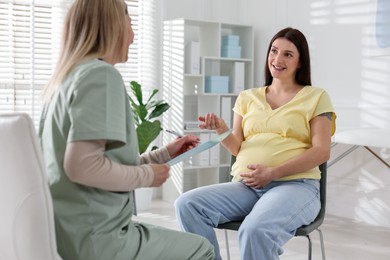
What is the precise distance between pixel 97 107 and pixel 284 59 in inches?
50.4

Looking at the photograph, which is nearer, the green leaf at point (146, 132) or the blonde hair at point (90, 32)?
the blonde hair at point (90, 32)

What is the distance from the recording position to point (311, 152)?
2.29 m

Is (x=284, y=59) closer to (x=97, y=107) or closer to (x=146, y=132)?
(x=97, y=107)

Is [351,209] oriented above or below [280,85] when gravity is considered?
below

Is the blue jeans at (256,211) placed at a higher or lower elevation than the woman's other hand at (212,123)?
lower

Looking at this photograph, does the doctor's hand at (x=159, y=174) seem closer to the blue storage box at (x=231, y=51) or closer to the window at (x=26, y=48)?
the window at (x=26, y=48)

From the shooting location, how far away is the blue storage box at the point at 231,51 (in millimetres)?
5356

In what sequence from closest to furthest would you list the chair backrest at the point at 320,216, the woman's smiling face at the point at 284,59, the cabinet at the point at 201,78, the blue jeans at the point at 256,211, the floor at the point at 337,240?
1. the blue jeans at the point at 256,211
2. the chair backrest at the point at 320,216
3. the woman's smiling face at the point at 284,59
4. the floor at the point at 337,240
5. the cabinet at the point at 201,78

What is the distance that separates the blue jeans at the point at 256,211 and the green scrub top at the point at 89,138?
67cm

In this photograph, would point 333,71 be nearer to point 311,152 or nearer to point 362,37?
point 362,37

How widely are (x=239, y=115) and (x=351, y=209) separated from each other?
240 cm

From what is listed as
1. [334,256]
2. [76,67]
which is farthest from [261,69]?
[76,67]

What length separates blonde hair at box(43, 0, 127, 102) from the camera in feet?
4.76

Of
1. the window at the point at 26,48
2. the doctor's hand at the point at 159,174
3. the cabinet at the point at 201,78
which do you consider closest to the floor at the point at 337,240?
the cabinet at the point at 201,78
